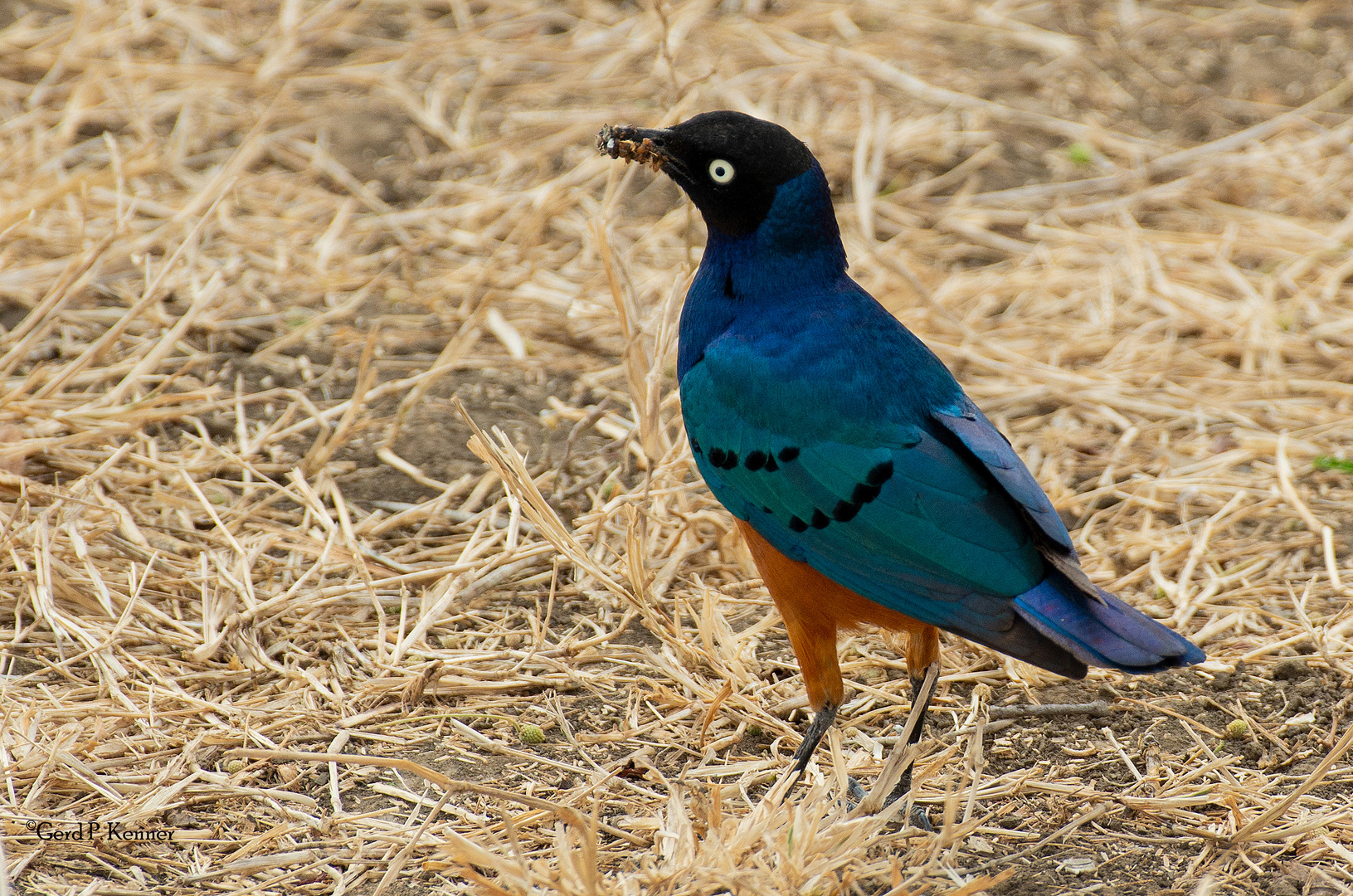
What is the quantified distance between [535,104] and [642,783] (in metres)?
4.27

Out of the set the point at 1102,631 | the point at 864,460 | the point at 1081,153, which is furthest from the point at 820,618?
the point at 1081,153

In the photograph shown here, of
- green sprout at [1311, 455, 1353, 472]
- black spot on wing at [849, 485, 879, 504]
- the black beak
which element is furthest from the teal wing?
green sprout at [1311, 455, 1353, 472]

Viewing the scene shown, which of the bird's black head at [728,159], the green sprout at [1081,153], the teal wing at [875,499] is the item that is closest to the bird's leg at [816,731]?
the teal wing at [875,499]

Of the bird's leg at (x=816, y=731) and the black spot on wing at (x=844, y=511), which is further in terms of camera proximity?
the bird's leg at (x=816, y=731)

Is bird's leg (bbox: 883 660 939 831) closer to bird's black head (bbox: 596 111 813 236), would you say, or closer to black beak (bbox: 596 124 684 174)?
bird's black head (bbox: 596 111 813 236)

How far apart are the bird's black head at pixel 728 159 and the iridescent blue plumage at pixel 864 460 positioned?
0.12 ft

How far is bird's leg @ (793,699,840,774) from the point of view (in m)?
3.07

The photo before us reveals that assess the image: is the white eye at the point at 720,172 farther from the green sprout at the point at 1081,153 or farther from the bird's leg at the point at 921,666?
the green sprout at the point at 1081,153

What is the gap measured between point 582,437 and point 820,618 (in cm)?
171

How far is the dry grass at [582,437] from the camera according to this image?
290 centimetres

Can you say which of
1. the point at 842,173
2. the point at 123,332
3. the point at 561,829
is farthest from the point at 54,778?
the point at 842,173

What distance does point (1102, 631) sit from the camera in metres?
2.64

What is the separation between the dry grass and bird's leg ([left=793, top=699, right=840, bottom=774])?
0.29 feet

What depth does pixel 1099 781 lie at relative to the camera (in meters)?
3.15
